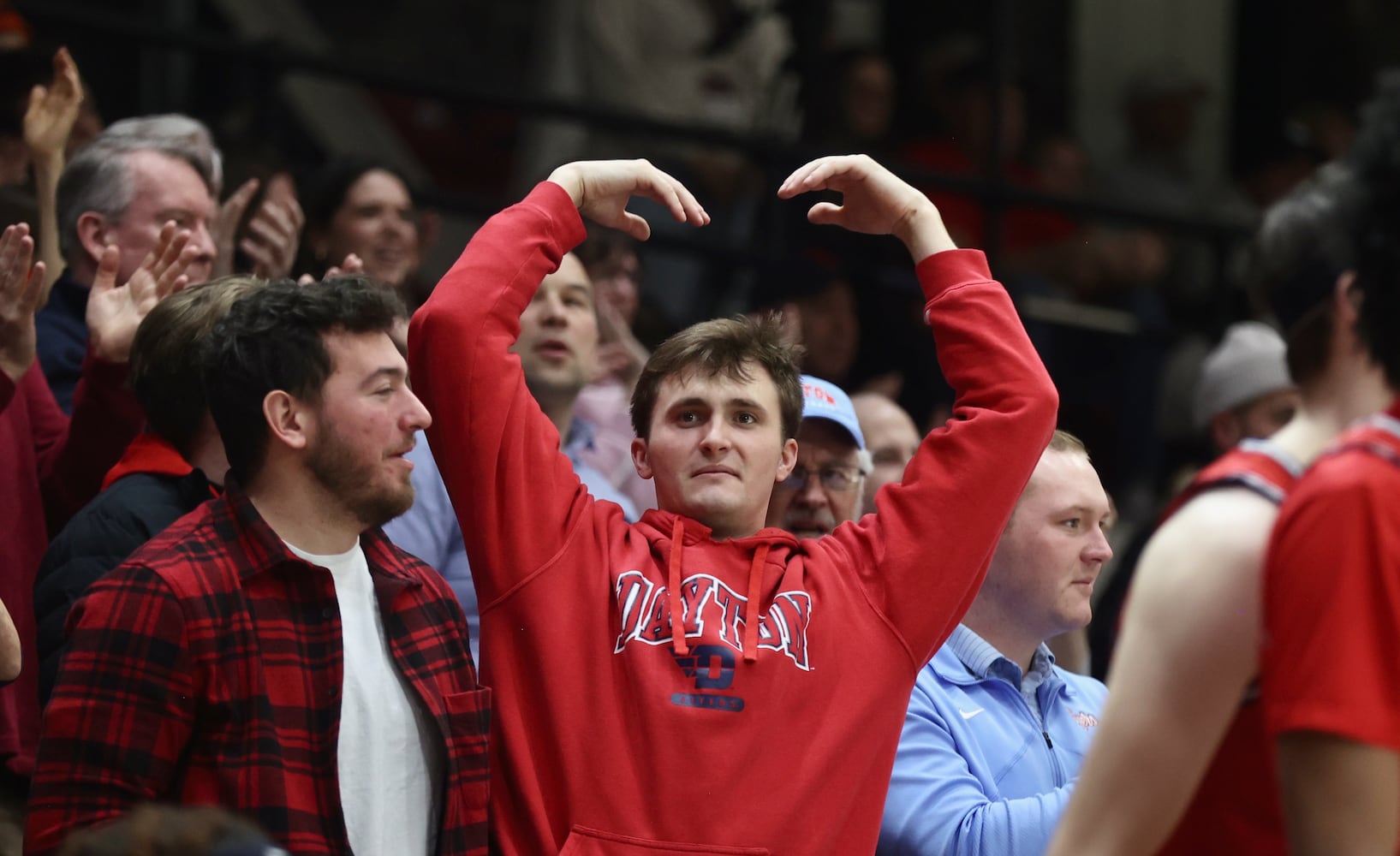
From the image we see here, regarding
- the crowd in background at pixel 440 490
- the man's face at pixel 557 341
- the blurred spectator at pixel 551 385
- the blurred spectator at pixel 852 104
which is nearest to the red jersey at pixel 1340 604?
the crowd in background at pixel 440 490

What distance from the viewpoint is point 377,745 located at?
2.61 m

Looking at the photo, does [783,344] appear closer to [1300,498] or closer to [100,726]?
[100,726]

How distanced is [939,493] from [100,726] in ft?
4.32

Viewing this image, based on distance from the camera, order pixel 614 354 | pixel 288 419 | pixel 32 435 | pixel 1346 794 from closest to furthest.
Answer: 1. pixel 1346 794
2. pixel 288 419
3. pixel 32 435
4. pixel 614 354

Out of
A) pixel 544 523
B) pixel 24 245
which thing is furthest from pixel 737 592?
pixel 24 245

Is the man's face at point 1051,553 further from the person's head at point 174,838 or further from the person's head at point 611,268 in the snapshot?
the person's head at point 611,268

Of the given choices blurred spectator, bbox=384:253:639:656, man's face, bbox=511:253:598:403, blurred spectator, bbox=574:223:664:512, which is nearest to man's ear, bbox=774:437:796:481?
blurred spectator, bbox=384:253:639:656

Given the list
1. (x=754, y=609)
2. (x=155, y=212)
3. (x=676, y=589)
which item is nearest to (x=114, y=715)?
(x=676, y=589)

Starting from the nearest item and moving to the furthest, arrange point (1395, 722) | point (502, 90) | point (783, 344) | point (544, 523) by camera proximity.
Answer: point (1395, 722), point (544, 523), point (783, 344), point (502, 90)

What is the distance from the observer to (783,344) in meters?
3.21

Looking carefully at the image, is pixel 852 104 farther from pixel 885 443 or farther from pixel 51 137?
pixel 51 137

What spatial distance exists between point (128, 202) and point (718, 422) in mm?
1630

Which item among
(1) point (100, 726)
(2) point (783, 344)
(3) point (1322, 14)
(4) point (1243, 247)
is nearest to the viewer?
(1) point (100, 726)

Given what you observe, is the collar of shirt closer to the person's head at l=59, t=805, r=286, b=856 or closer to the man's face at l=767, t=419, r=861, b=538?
the man's face at l=767, t=419, r=861, b=538
